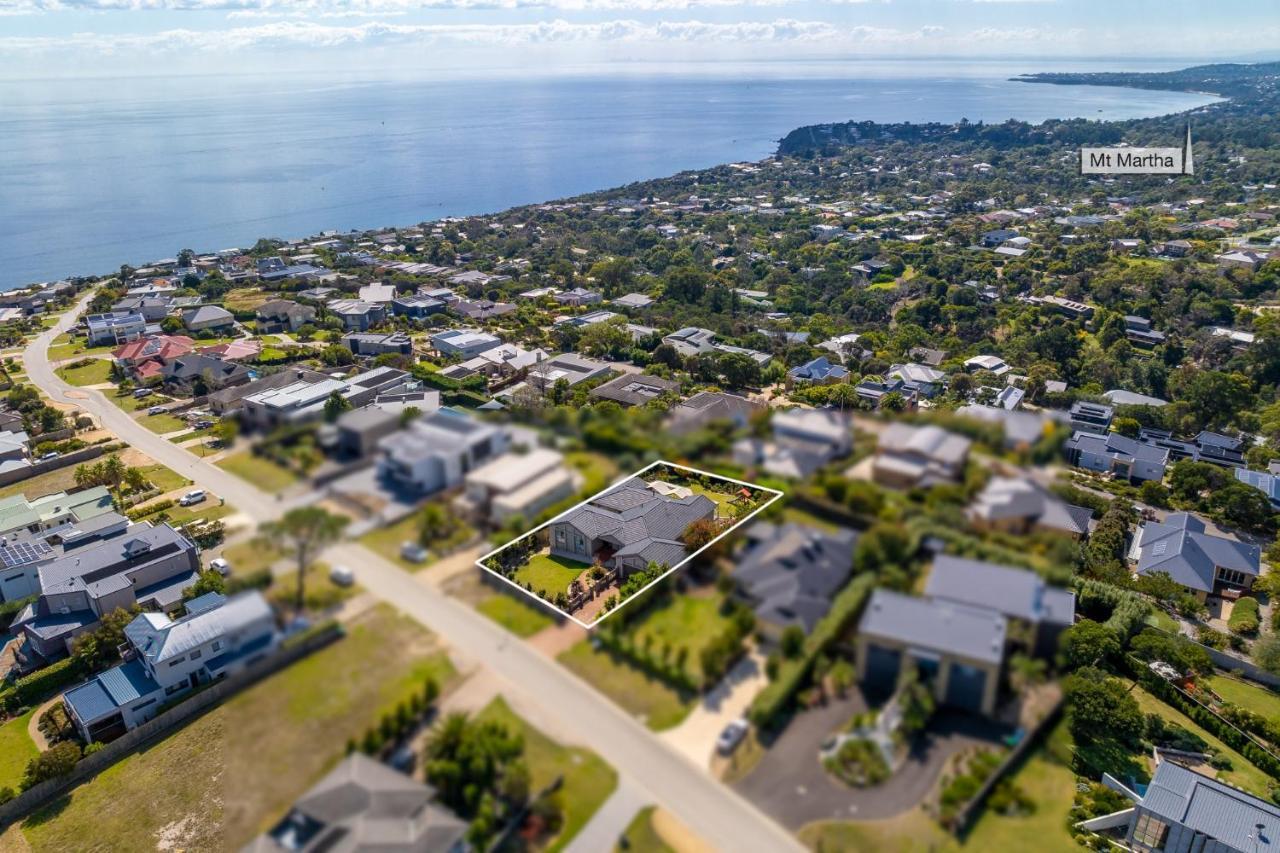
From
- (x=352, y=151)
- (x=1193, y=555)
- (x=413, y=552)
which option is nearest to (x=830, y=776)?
(x=413, y=552)

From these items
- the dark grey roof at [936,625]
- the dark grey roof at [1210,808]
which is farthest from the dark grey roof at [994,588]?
the dark grey roof at [1210,808]

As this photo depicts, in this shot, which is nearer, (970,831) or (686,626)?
(970,831)

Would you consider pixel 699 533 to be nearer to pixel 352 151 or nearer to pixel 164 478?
pixel 164 478

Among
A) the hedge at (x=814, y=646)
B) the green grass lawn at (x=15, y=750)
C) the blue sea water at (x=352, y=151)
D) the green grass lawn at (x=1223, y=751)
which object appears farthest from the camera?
the blue sea water at (x=352, y=151)

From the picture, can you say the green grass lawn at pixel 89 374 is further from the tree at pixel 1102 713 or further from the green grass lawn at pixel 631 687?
the tree at pixel 1102 713

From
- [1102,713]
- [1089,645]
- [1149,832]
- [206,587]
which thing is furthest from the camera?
[206,587]

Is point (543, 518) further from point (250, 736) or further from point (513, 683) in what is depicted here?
point (250, 736)
